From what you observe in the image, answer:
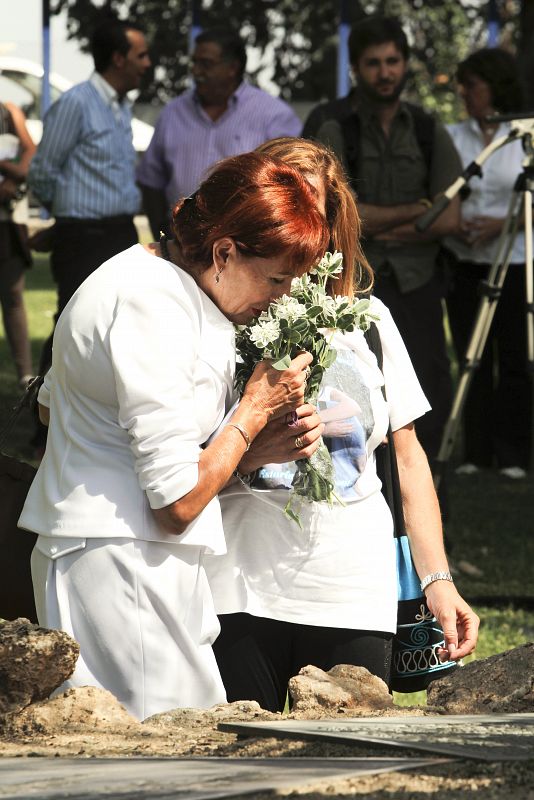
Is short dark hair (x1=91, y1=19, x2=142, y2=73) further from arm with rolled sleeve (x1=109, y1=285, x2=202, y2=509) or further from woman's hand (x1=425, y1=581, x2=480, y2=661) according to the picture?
→ arm with rolled sleeve (x1=109, y1=285, x2=202, y2=509)

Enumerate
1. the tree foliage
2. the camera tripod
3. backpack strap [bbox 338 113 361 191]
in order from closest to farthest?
the camera tripod → backpack strap [bbox 338 113 361 191] → the tree foliage

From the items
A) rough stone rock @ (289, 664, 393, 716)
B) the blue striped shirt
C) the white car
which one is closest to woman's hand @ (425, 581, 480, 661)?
rough stone rock @ (289, 664, 393, 716)

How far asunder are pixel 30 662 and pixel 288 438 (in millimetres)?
685

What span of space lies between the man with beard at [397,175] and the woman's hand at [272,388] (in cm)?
352

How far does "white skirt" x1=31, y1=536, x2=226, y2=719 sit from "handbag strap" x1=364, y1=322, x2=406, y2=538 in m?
0.62

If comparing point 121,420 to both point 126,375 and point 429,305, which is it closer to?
point 126,375

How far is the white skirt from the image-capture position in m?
2.62

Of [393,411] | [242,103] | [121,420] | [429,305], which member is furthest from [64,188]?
[121,420]

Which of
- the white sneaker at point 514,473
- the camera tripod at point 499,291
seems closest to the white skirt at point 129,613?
the camera tripod at point 499,291

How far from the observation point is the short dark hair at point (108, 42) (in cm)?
719

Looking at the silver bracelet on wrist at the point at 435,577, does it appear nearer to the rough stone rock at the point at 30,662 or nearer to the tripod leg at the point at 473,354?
the rough stone rock at the point at 30,662

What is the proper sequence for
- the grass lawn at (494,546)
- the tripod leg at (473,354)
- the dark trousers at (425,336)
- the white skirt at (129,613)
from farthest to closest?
the dark trousers at (425,336) → the tripod leg at (473,354) → the grass lawn at (494,546) → the white skirt at (129,613)

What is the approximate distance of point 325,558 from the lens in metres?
2.94

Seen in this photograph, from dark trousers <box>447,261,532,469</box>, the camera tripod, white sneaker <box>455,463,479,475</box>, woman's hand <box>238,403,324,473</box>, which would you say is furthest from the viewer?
white sneaker <box>455,463,479,475</box>
